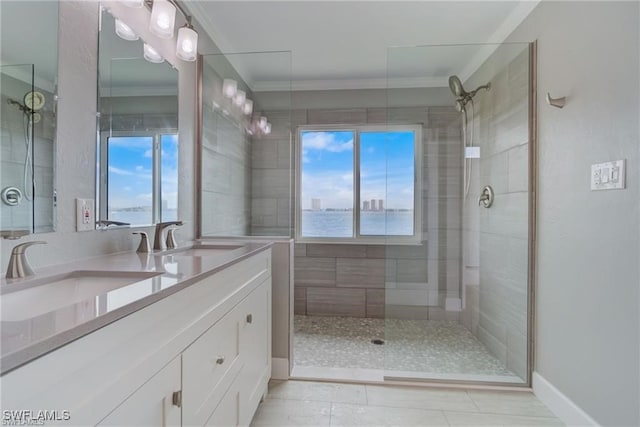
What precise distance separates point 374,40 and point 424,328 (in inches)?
95.2

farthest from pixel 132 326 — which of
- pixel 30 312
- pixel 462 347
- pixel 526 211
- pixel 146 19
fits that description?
pixel 462 347

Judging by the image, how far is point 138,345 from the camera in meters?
0.69

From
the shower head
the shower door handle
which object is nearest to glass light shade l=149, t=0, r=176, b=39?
the shower head

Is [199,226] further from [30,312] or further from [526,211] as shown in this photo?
[526,211]

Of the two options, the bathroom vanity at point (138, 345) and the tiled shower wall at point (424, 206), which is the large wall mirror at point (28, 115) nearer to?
the bathroom vanity at point (138, 345)

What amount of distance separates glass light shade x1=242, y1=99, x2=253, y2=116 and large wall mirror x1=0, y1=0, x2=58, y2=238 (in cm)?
168

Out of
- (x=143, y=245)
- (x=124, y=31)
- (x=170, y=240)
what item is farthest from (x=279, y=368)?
(x=124, y=31)

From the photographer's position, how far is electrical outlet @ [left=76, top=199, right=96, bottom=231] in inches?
46.9

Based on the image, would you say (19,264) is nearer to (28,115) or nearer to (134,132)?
(28,115)

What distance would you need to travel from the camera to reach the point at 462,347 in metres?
2.48

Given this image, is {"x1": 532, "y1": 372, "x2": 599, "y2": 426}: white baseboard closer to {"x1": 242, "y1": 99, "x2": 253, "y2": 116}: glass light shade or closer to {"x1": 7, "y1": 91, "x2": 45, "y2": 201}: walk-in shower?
{"x1": 7, "y1": 91, "x2": 45, "y2": 201}: walk-in shower

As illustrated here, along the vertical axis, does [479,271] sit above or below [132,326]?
below

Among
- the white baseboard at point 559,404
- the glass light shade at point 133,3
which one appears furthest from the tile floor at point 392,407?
the glass light shade at point 133,3

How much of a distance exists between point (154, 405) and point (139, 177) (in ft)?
3.73
